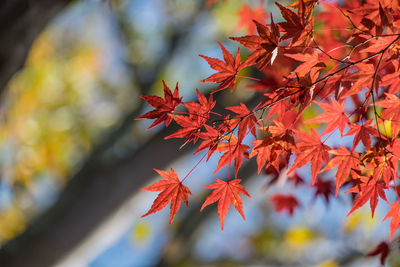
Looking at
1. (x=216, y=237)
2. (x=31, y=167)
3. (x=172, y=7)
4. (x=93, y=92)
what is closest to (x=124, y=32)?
(x=172, y=7)

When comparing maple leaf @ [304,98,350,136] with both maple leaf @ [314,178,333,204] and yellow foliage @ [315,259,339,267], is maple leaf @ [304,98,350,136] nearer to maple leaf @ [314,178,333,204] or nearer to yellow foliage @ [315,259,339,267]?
maple leaf @ [314,178,333,204]

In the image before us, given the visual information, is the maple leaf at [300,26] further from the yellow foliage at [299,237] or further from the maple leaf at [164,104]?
the yellow foliage at [299,237]

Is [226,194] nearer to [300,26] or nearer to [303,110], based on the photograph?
[303,110]

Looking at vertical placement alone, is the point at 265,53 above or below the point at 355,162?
above

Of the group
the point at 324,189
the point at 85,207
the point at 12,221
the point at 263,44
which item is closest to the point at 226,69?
the point at 263,44

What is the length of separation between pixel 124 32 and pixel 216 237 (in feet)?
9.60

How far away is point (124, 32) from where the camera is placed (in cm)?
254

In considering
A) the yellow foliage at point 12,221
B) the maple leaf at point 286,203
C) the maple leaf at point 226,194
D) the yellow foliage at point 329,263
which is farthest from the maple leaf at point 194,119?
the yellow foliage at point 12,221

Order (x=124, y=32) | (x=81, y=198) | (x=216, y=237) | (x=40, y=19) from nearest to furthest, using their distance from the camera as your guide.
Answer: (x=40, y=19) → (x=81, y=198) → (x=124, y=32) → (x=216, y=237)

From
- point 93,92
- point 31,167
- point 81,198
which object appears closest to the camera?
point 81,198

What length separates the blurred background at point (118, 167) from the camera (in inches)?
56.4

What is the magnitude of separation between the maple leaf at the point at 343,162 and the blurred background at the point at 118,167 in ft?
1.85

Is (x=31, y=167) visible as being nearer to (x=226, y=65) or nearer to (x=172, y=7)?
(x=172, y=7)

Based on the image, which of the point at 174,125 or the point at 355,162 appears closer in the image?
the point at 355,162
